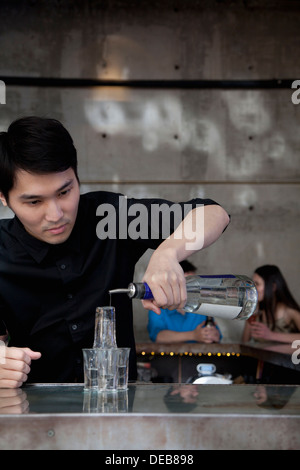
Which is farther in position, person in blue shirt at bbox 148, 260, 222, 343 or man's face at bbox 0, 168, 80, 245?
person in blue shirt at bbox 148, 260, 222, 343

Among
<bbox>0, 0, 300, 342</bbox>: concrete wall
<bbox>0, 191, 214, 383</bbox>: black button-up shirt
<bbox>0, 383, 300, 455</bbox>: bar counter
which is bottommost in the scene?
<bbox>0, 383, 300, 455</bbox>: bar counter

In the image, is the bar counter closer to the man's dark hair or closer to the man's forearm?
the man's forearm

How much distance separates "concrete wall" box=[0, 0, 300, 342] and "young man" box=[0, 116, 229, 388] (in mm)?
3697

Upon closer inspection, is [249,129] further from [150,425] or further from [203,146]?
[150,425]

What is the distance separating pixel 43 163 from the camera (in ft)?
4.61

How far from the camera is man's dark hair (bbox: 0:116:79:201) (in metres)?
1.41

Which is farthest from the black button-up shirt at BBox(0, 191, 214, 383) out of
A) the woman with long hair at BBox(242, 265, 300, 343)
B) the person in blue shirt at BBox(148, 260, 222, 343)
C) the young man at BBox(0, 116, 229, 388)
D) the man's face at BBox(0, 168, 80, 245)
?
the woman with long hair at BBox(242, 265, 300, 343)

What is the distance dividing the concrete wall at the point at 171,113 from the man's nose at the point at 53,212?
156 inches

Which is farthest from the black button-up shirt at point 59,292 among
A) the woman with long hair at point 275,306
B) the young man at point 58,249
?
the woman with long hair at point 275,306

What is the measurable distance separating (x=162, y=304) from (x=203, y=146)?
14.6 feet

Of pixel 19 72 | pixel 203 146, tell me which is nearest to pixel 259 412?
pixel 203 146

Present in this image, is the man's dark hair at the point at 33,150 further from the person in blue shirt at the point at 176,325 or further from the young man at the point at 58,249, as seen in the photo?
the person in blue shirt at the point at 176,325

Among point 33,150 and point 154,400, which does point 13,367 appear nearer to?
point 154,400

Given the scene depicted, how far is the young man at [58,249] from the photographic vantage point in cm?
141
